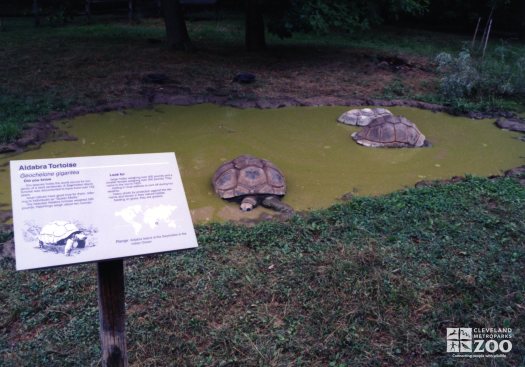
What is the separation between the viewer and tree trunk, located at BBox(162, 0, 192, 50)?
10633 millimetres

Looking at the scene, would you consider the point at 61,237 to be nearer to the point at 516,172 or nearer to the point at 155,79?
the point at 516,172

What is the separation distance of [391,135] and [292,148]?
1.34m

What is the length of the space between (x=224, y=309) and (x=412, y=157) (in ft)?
12.9

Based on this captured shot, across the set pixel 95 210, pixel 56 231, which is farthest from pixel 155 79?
pixel 56 231

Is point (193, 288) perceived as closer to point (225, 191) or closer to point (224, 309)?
point (224, 309)

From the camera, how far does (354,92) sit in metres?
8.64

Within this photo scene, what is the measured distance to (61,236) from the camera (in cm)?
188

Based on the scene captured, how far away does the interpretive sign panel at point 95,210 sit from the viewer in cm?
187

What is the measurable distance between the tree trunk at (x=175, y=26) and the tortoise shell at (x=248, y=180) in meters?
6.76

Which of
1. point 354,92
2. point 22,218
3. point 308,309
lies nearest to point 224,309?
point 308,309

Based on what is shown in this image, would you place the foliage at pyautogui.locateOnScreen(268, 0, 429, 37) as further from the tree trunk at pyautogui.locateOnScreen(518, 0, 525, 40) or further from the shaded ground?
the tree trunk at pyautogui.locateOnScreen(518, 0, 525, 40)

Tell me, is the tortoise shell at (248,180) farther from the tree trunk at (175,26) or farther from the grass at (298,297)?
the tree trunk at (175,26)

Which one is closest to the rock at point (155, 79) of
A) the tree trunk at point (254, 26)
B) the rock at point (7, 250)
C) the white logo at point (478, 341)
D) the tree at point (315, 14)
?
the tree at point (315, 14)

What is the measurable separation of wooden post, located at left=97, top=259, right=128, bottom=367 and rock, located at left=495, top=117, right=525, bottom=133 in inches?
266
